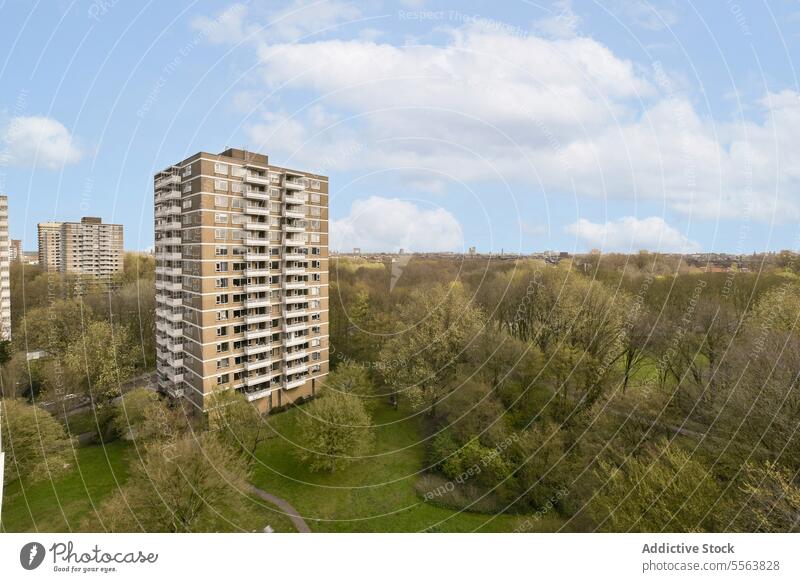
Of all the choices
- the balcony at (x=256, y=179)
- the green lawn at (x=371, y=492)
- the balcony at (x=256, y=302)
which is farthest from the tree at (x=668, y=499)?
the balcony at (x=256, y=179)

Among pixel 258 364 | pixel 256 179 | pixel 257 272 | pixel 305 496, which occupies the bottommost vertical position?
pixel 305 496

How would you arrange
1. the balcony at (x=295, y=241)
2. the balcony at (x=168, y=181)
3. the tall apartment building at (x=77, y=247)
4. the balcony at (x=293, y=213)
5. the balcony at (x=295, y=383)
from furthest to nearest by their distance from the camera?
the tall apartment building at (x=77, y=247) → the balcony at (x=295, y=383) → the balcony at (x=295, y=241) → the balcony at (x=293, y=213) → the balcony at (x=168, y=181)

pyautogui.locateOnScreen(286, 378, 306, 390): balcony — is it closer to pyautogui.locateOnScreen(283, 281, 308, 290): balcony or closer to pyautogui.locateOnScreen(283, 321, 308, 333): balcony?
pyautogui.locateOnScreen(283, 321, 308, 333): balcony

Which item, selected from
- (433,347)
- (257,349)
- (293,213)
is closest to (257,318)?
(257,349)

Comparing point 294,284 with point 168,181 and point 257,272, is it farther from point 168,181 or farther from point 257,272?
point 168,181

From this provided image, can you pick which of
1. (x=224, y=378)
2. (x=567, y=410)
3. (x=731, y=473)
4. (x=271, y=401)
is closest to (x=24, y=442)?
(x=224, y=378)

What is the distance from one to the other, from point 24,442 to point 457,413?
10.1 m

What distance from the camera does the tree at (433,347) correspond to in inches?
465

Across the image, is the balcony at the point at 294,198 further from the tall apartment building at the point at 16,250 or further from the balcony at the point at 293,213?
the tall apartment building at the point at 16,250

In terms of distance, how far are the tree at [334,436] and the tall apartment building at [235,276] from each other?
9.97ft

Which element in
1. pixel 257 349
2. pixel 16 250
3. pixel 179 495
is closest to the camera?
pixel 179 495

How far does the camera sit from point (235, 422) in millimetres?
9500

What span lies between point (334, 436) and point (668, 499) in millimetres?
7076

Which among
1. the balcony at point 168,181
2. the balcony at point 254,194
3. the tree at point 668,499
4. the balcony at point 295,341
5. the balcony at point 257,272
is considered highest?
the balcony at point 168,181
